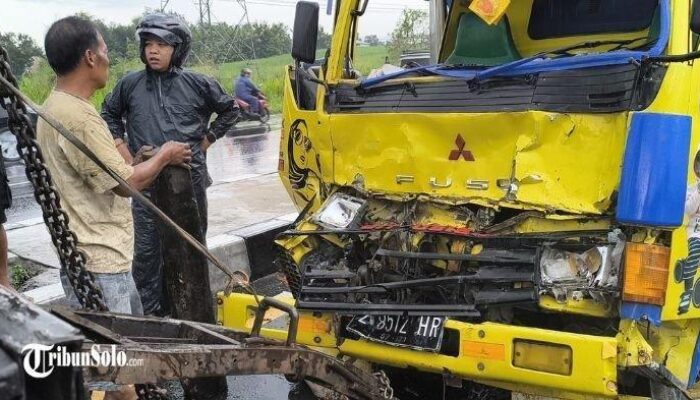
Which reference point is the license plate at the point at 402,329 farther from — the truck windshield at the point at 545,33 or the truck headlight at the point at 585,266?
the truck windshield at the point at 545,33

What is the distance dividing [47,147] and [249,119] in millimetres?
16893

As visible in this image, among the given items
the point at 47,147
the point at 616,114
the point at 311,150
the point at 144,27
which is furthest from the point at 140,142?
the point at 616,114

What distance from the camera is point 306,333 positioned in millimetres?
3406

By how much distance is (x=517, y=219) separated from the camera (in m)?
3.12

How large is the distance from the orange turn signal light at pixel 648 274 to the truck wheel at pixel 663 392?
522mm

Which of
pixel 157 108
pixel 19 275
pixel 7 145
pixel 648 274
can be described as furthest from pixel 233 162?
pixel 648 274

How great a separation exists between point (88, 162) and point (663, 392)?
2.70 metres

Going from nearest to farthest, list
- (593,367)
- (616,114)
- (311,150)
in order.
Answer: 1. (593,367)
2. (616,114)
3. (311,150)

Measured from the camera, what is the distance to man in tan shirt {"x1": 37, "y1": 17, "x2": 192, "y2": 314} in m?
2.74

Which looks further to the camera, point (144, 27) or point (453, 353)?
point (144, 27)

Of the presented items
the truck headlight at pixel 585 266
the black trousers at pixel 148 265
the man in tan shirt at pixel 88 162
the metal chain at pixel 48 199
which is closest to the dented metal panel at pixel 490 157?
the truck headlight at pixel 585 266

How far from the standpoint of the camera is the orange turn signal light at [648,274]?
2719mm

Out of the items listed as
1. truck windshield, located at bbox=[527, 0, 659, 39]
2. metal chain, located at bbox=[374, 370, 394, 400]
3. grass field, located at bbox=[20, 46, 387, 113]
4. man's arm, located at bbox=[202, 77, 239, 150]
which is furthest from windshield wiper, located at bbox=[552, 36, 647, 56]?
grass field, located at bbox=[20, 46, 387, 113]

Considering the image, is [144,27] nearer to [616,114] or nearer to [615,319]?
[616,114]
